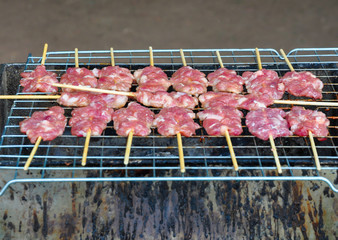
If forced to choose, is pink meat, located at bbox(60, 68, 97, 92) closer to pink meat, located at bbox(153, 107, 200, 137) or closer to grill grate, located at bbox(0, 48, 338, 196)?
grill grate, located at bbox(0, 48, 338, 196)

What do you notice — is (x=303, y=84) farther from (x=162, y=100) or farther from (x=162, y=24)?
(x=162, y=24)

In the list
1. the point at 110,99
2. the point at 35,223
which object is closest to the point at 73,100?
the point at 110,99

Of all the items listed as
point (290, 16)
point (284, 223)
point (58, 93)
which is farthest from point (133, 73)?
point (290, 16)

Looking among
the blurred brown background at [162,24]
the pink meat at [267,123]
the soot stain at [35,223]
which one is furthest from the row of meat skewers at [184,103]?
the blurred brown background at [162,24]

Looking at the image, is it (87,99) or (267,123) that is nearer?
(267,123)

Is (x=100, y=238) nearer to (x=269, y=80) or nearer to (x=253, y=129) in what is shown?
(x=253, y=129)

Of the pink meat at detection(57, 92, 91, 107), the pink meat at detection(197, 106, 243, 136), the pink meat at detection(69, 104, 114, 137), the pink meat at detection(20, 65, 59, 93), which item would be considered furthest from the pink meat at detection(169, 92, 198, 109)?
the pink meat at detection(20, 65, 59, 93)
